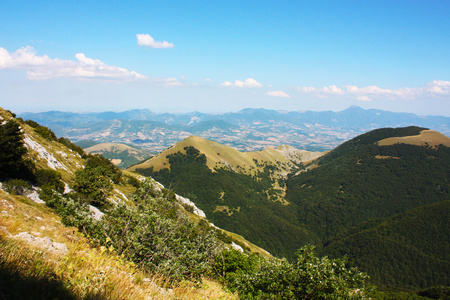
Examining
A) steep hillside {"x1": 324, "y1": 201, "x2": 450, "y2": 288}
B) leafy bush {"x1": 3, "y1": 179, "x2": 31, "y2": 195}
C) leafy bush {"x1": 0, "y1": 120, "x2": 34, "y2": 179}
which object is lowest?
steep hillside {"x1": 324, "y1": 201, "x2": 450, "y2": 288}

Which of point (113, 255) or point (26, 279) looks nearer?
point (26, 279)

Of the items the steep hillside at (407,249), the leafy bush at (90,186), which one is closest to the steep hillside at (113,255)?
the leafy bush at (90,186)

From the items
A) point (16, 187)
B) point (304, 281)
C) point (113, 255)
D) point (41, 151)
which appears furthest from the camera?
point (41, 151)

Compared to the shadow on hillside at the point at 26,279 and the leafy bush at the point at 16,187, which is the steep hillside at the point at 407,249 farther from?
the shadow on hillside at the point at 26,279

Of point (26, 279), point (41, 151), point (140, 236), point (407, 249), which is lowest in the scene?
point (407, 249)

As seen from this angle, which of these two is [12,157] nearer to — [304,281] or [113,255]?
[113,255]

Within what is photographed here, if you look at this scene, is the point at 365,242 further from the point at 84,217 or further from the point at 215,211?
the point at 84,217

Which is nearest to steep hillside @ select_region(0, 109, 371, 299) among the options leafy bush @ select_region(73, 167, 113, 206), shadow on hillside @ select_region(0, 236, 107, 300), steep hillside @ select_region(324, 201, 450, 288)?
shadow on hillside @ select_region(0, 236, 107, 300)

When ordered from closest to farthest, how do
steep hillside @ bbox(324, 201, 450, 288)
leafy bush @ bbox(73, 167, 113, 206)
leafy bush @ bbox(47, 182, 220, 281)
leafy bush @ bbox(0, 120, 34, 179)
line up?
leafy bush @ bbox(47, 182, 220, 281)
leafy bush @ bbox(0, 120, 34, 179)
leafy bush @ bbox(73, 167, 113, 206)
steep hillside @ bbox(324, 201, 450, 288)

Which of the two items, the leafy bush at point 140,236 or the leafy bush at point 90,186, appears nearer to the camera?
the leafy bush at point 140,236

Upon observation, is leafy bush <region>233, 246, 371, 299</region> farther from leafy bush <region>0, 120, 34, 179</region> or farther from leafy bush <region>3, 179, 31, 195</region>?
leafy bush <region>0, 120, 34, 179</region>

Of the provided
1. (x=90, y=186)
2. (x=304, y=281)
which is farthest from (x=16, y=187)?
(x=304, y=281)

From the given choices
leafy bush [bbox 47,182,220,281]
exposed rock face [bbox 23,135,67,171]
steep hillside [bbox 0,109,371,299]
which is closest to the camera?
steep hillside [bbox 0,109,371,299]

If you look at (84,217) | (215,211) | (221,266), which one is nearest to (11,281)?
(84,217)
